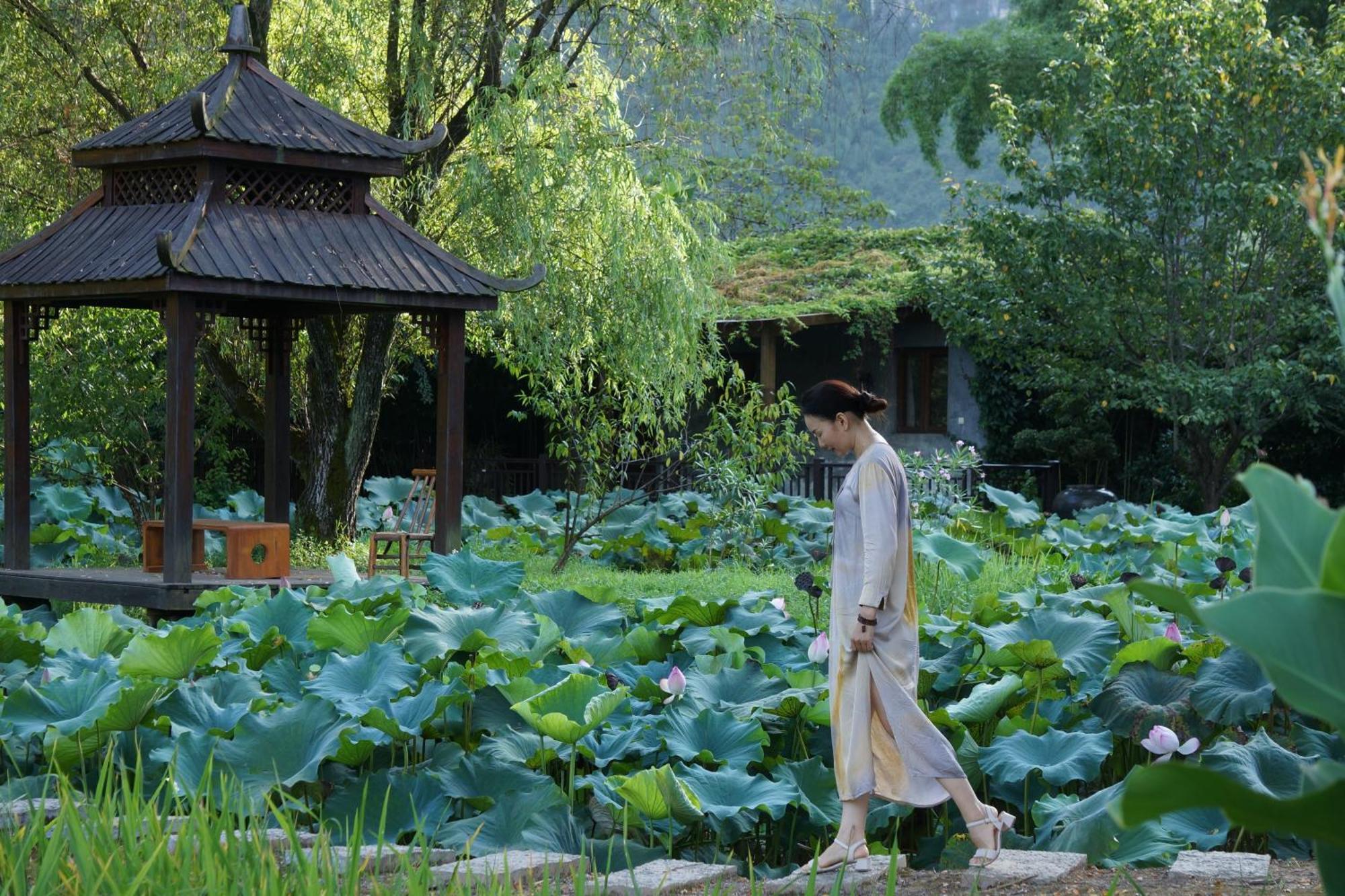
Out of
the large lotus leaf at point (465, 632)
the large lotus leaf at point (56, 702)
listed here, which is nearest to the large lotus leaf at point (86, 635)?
the large lotus leaf at point (56, 702)

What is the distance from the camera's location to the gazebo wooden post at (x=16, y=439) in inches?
442

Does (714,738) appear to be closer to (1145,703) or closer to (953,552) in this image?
(1145,703)

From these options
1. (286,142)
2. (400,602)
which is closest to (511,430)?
(286,142)

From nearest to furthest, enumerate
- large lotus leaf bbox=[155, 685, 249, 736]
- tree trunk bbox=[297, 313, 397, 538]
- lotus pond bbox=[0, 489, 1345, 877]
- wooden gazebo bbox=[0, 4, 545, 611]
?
lotus pond bbox=[0, 489, 1345, 877], large lotus leaf bbox=[155, 685, 249, 736], wooden gazebo bbox=[0, 4, 545, 611], tree trunk bbox=[297, 313, 397, 538]

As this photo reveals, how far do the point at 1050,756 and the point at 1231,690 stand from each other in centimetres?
87

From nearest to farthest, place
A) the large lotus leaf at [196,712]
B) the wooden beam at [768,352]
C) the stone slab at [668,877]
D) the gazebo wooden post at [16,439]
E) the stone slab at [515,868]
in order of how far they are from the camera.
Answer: the stone slab at [515,868] → the stone slab at [668,877] → the large lotus leaf at [196,712] → the gazebo wooden post at [16,439] → the wooden beam at [768,352]

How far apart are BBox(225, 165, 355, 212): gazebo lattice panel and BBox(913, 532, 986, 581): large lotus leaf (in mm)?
5148

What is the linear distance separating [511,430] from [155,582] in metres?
11.9

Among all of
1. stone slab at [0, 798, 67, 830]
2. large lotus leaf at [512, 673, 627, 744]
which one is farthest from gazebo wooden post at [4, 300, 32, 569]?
large lotus leaf at [512, 673, 627, 744]

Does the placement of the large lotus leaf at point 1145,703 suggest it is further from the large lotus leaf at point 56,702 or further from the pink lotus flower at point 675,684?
the large lotus leaf at point 56,702

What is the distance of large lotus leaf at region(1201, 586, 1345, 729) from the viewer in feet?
3.95

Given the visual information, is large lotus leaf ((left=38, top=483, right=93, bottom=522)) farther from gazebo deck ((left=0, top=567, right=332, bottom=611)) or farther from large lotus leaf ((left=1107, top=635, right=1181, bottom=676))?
large lotus leaf ((left=1107, top=635, right=1181, bottom=676))

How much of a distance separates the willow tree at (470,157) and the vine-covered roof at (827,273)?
3.53 metres

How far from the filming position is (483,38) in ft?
46.0
